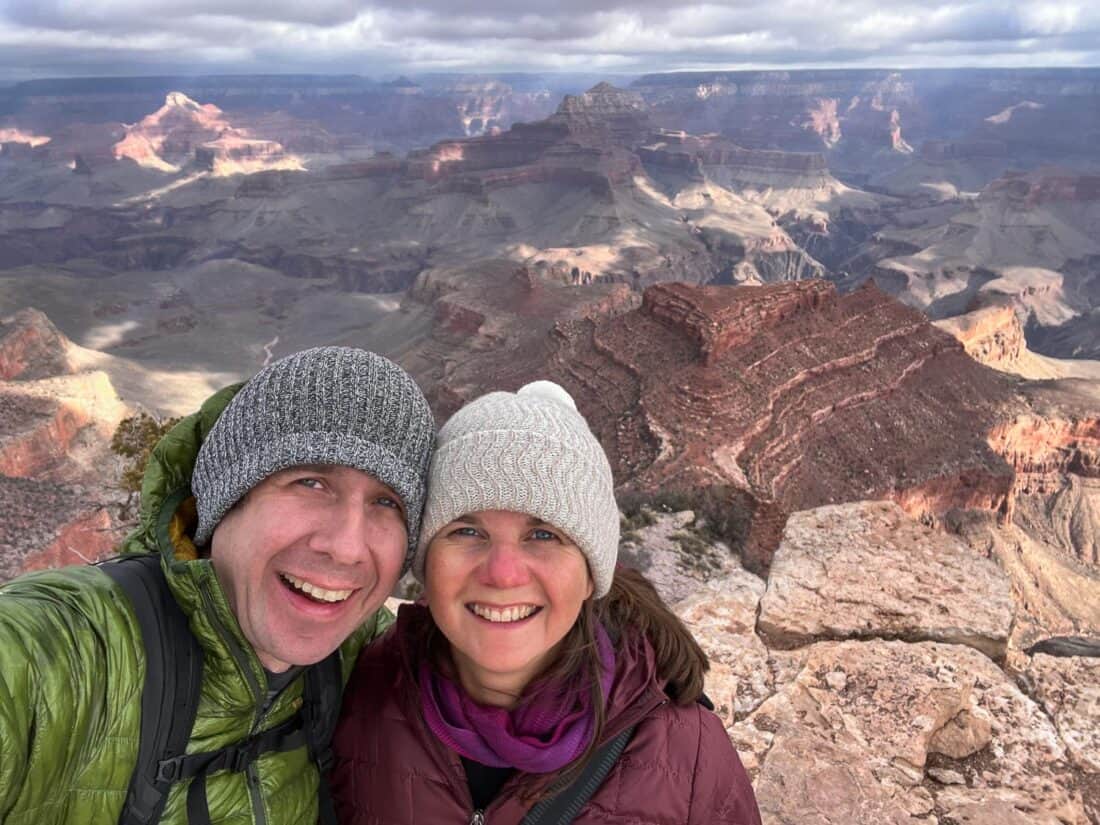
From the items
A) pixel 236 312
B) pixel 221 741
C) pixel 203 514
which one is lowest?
pixel 236 312

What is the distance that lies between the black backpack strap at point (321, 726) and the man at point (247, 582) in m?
0.03

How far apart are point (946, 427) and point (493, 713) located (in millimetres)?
34294

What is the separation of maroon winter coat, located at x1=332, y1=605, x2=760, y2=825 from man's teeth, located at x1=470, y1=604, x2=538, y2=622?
1.53 ft

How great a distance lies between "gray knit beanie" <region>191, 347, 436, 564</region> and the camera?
8.31 ft

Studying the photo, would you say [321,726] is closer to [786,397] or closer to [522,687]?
[522,687]

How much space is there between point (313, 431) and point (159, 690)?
0.94 meters

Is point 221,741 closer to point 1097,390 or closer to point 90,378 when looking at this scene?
point 90,378

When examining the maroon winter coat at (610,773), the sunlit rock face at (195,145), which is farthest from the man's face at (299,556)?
the sunlit rock face at (195,145)

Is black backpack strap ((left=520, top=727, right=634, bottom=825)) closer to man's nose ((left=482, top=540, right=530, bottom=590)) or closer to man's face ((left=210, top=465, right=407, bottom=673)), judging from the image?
man's nose ((left=482, top=540, right=530, bottom=590))

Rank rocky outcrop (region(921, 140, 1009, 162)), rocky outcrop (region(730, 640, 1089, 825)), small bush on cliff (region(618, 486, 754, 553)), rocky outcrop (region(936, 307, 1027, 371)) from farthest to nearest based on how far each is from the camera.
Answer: rocky outcrop (region(921, 140, 1009, 162))
rocky outcrop (region(936, 307, 1027, 371))
small bush on cliff (region(618, 486, 754, 553))
rocky outcrop (region(730, 640, 1089, 825))

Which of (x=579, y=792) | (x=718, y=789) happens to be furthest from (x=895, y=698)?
(x=579, y=792)

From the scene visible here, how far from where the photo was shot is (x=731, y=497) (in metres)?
17.5

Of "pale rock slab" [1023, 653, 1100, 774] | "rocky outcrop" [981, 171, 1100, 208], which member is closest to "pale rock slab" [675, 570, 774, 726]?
"pale rock slab" [1023, 653, 1100, 774]

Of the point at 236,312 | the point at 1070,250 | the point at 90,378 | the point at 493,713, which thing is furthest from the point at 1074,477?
the point at 1070,250
